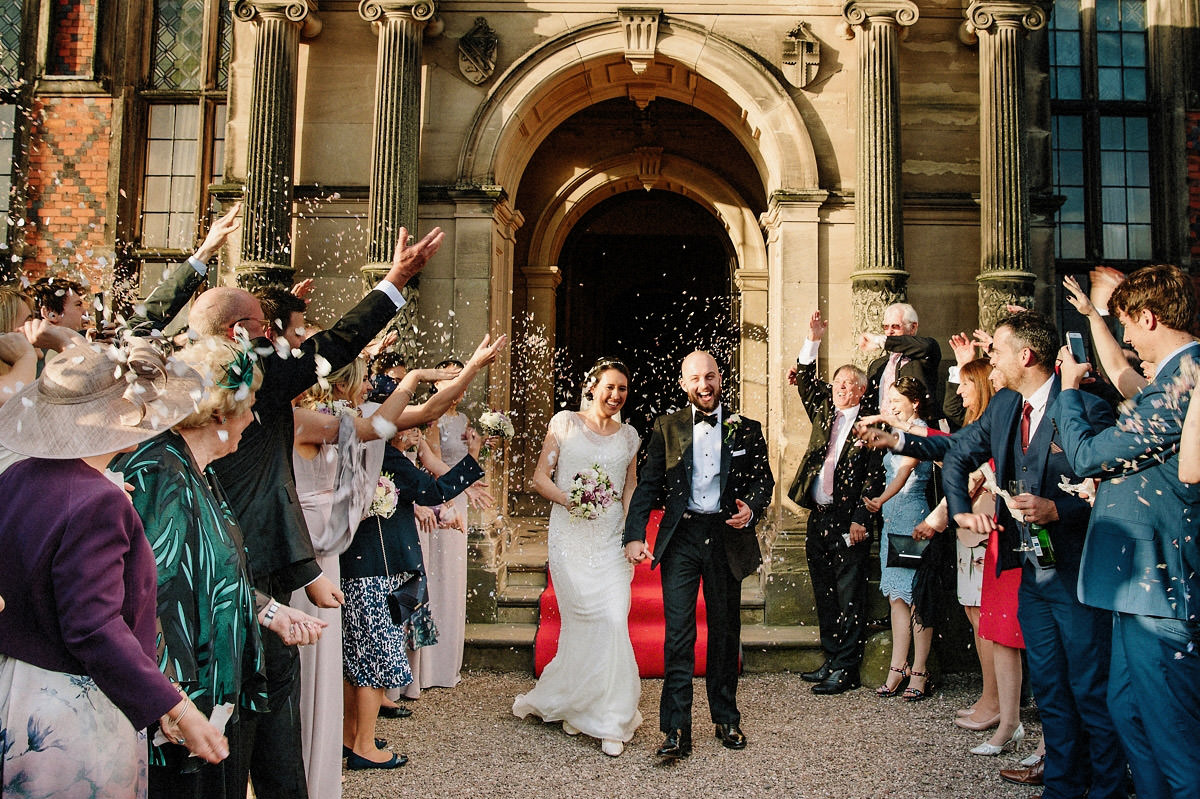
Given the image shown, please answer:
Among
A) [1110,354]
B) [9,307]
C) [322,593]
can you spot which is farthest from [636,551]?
[9,307]

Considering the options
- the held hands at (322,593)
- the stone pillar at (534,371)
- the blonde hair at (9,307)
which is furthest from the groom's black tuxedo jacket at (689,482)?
the stone pillar at (534,371)

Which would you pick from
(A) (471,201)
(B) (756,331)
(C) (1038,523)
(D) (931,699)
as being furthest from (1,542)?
(B) (756,331)

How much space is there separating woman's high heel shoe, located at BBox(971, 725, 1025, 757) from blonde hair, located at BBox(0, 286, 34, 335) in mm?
5246

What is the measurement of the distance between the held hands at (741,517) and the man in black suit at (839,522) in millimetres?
1519

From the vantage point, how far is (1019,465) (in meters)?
4.18

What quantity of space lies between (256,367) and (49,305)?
2497 millimetres

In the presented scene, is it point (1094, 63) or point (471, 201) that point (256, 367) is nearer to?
point (471, 201)

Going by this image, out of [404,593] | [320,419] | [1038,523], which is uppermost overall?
[320,419]

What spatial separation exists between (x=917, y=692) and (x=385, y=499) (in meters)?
3.72

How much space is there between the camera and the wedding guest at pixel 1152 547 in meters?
3.16

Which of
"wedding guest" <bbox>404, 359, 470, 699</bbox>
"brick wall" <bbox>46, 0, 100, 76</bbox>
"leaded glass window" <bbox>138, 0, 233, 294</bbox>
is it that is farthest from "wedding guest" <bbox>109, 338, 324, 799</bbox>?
"brick wall" <bbox>46, 0, 100, 76</bbox>

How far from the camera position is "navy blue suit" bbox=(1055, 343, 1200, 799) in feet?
10.3

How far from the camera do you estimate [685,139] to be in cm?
1324

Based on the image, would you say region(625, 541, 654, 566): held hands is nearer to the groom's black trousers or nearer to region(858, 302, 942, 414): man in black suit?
the groom's black trousers
